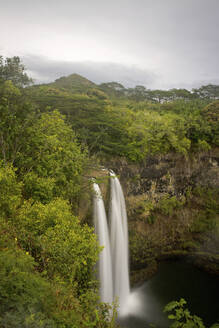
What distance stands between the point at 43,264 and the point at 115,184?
8658mm

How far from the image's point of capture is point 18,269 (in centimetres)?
448

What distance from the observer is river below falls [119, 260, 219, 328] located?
42.7ft

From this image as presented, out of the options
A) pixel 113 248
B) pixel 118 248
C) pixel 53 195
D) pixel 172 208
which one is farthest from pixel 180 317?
pixel 172 208

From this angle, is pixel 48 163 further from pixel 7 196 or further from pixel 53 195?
pixel 7 196

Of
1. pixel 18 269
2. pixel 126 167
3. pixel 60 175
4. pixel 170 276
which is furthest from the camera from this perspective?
pixel 126 167

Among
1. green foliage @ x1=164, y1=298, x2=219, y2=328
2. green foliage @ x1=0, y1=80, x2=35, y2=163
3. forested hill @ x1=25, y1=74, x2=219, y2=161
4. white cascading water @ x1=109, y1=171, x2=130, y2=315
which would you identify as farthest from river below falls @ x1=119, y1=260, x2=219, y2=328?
green foliage @ x1=0, y1=80, x2=35, y2=163

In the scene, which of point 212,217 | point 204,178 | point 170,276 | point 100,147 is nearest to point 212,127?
point 204,178

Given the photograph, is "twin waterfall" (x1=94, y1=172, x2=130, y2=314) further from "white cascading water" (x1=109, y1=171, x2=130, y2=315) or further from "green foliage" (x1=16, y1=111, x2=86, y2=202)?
"green foliage" (x1=16, y1=111, x2=86, y2=202)

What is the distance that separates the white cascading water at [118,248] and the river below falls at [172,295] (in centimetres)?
82

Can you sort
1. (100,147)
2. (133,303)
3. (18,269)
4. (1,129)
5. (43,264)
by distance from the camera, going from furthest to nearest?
(100,147) < (133,303) < (1,129) < (43,264) < (18,269)

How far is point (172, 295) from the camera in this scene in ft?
49.6

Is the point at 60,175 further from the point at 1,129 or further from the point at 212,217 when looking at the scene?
the point at 212,217

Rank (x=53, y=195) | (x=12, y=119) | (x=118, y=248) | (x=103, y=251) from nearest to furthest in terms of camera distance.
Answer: (x=12, y=119) → (x=53, y=195) → (x=103, y=251) → (x=118, y=248)

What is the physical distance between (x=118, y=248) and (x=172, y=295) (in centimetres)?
555
